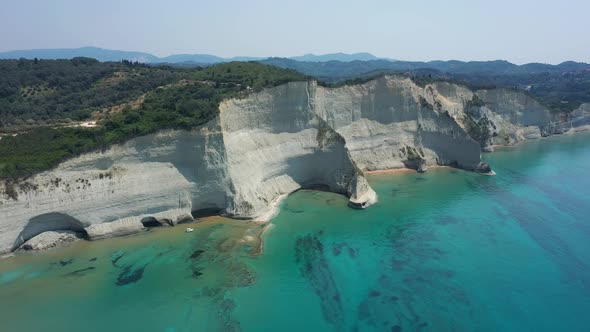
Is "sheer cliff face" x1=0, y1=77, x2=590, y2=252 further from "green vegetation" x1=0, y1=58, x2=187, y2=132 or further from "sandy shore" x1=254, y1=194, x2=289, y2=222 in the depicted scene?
"green vegetation" x1=0, y1=58, x2=187, y2=132

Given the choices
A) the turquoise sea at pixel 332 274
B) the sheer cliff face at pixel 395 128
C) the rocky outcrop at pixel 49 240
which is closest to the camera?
the turquoise sea at pixel 332 274

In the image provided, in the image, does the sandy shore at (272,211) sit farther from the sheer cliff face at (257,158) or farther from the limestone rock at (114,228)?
the limestone rock at (114,228)

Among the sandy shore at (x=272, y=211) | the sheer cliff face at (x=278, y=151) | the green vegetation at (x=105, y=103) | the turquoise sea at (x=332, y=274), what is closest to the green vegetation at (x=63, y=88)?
the green vegetation at (x=105, y=103)

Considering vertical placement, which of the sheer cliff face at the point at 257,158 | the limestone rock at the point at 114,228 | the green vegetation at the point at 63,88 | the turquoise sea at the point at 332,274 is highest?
the green vegetation at the point at 63,88

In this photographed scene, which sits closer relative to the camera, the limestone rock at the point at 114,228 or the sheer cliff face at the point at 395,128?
the limestone rock at the point at 114,228

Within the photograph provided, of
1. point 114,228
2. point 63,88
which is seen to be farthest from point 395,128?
point 63,88

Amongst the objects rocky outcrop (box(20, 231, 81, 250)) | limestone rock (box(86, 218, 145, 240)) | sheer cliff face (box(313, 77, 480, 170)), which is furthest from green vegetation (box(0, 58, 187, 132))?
sheer cliff face (box(313, 77, 480, 170))

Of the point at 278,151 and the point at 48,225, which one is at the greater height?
the point at 278,151

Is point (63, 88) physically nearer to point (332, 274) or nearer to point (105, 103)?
point (105, 103)
